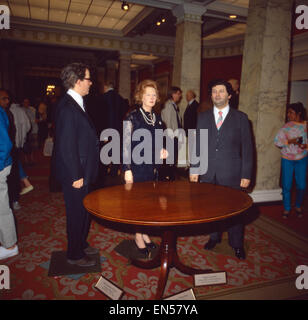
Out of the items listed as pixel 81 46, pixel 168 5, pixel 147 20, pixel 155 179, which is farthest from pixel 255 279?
pixel 81 46

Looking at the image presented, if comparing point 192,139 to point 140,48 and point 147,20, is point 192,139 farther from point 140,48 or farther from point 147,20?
point 140,48

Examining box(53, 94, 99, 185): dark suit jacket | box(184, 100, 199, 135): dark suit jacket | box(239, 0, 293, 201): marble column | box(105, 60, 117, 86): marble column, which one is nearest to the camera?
box(53, 94, 99, 185): dark suit jacket

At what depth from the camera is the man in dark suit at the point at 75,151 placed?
6.88 feet

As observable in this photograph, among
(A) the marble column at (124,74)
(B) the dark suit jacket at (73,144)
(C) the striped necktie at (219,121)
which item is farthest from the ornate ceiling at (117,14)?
(B) the dark suit jacket at (73,144)

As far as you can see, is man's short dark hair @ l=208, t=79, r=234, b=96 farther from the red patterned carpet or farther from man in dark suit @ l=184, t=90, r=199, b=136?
man in dark suit @ l=184, t=90, r=199, b=136

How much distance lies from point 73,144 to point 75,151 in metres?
0.06

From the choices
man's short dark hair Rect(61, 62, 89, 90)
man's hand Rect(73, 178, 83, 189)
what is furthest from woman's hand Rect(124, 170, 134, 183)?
man's short dark hair Rect(61, 62, 89, 90)

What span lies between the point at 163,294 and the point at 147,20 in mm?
8037

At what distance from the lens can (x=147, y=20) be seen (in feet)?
26.7

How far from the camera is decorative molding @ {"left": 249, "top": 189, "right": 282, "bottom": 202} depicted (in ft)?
14.1

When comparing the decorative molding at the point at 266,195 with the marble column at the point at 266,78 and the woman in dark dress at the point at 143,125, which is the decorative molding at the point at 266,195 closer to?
the marble column at the point at 266,78

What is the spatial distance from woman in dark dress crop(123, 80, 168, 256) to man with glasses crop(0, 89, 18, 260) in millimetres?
1013

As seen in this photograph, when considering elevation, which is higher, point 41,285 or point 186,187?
point 186,187

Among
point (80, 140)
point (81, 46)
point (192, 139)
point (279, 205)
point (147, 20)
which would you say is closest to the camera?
point (80, 140)
